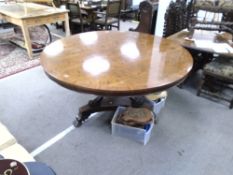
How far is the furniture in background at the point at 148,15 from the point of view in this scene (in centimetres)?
271

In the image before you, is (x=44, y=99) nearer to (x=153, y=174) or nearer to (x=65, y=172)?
(x=65, y=172)

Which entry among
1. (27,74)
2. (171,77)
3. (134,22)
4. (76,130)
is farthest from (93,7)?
(171,77)

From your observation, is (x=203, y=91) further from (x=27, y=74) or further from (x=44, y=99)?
(x=27, y=74)

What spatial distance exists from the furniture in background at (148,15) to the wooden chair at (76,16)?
5.97ft

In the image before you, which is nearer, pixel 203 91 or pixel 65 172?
pixel 65 172

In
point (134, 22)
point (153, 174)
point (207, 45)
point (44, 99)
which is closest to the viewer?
point (153, 174)

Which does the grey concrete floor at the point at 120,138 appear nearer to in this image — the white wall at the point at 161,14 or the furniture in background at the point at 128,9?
the white wall at the point at 161,14

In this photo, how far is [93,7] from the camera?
4406mm

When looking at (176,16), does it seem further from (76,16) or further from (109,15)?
(76,16)

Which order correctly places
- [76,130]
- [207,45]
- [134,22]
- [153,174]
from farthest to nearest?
[134,22]
[207,45]
[76,130]
[153,174]

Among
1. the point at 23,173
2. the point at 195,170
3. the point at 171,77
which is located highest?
the point at 171,77

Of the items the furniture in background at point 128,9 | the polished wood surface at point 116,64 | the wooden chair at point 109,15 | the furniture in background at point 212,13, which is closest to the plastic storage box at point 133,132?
the polished wood surface at point 116,64

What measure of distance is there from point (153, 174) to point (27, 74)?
2.24 metres

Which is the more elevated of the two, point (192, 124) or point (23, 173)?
point (23, 173)
